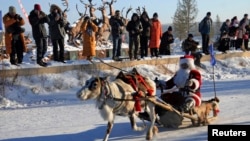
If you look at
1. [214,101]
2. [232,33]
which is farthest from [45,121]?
[232,33]

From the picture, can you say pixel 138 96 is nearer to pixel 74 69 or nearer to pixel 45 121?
pixel 45 121

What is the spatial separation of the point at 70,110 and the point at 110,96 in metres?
4.58

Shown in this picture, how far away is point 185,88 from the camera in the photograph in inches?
340

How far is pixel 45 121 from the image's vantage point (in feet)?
33.3

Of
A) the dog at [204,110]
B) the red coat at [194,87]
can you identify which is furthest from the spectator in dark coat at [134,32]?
the red coat at [194,87]

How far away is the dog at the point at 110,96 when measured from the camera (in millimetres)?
6930

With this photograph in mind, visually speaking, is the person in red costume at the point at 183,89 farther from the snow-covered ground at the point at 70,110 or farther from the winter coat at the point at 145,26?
the winter coat at the point at 145,26

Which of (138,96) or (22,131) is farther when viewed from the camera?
(22,131)

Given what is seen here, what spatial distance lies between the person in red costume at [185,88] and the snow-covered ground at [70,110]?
19.4 inches

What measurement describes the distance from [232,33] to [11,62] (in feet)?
41.4

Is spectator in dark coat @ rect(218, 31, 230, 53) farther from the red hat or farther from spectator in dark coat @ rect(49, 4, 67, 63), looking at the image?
the red hat

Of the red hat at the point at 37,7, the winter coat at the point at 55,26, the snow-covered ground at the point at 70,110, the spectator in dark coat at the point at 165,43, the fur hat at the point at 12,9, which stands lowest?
the snow-covered ground at the point at 70,110

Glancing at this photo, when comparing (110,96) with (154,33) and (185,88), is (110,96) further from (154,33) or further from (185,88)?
(154,33)

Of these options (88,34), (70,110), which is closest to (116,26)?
(88,34)
